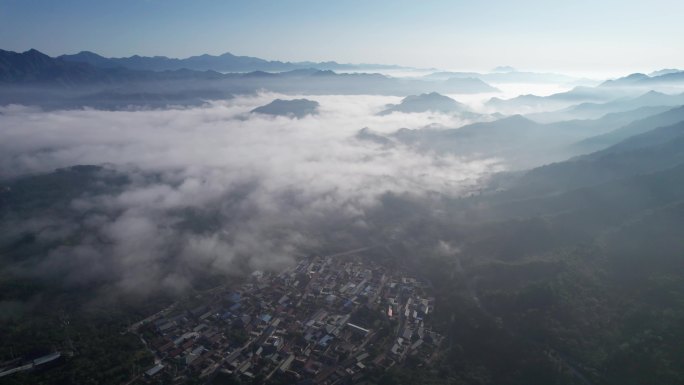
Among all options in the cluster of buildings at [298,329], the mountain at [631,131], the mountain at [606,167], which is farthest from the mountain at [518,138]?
the cluster of buildings at [298,329]

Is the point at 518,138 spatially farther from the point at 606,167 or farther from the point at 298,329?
the point at 298,329

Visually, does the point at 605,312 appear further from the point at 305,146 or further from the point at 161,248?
the point at 305,146

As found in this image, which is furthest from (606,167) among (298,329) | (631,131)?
(298,329)

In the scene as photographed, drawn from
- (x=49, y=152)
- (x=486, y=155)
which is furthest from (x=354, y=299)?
(x=49, y=152)

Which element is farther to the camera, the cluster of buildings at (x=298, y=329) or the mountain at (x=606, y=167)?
the mountain at (x=606, y=167)

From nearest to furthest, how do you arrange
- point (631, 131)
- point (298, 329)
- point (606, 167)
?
point (298, 329)
point (606, 167)
point (631, 131)

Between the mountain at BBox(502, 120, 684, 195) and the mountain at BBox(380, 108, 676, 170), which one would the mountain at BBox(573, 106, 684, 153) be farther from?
the mountain at BBox(502, 120, 684, 195)

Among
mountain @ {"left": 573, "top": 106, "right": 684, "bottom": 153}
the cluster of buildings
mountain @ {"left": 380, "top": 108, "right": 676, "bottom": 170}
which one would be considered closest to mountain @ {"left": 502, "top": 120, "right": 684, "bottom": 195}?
mountain @ {"left": 573, "top": 106, "right": 684, "bottom": 153}

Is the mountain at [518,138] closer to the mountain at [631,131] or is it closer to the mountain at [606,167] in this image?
the mountain at [631,131]
